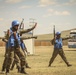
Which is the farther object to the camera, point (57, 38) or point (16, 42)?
point (57, 38)

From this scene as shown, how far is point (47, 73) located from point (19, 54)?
1.88m

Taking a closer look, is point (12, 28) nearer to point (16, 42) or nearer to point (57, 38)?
point (16, 42)

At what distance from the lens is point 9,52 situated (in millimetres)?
15195

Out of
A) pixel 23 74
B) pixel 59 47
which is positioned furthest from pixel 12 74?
pixel 59 47

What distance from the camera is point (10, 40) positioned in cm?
1496

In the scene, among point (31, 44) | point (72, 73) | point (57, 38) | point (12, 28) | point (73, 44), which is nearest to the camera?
point (12, 28)

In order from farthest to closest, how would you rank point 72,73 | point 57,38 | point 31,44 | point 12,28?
1. point 31,44
2. point 57,38
3. point 72,73
4. point 12,28

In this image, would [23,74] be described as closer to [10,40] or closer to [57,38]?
[10,40]

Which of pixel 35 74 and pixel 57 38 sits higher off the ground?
pixel 57 38

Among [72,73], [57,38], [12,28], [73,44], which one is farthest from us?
[73,44]

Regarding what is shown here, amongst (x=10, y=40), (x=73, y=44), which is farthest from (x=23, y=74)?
(x=73, y=44)

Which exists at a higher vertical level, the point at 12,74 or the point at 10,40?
the point at 10,40

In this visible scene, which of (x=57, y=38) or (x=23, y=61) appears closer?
(x=23, y=61)

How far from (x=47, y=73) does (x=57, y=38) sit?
15.8 ft
